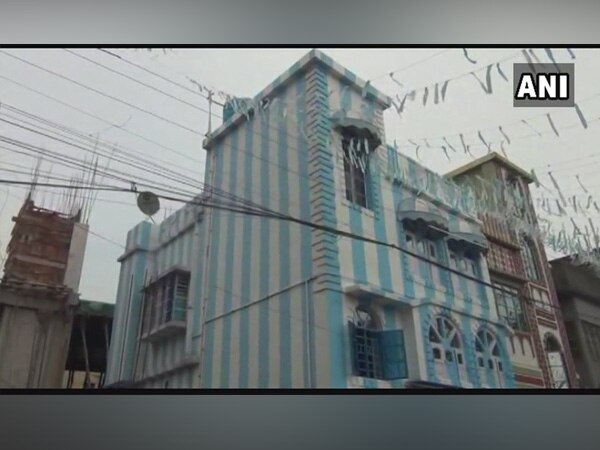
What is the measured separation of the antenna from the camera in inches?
76.7

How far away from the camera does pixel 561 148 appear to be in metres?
1.99

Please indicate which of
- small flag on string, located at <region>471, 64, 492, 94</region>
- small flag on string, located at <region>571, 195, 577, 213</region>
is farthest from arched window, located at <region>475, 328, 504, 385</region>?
small flag on string, located at <region>471, 64, 492, 94</region>

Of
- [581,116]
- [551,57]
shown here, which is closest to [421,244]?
[581,116]

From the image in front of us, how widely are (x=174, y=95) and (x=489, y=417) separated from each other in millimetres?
1626

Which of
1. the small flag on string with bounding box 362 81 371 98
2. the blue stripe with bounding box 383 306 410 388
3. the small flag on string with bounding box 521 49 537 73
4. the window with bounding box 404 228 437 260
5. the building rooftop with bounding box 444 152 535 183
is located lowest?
the blue stripe with bounding box 383 306 410 388

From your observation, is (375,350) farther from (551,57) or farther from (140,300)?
(551,57)

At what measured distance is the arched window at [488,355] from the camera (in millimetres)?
1830

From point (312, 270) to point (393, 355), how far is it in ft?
1.32

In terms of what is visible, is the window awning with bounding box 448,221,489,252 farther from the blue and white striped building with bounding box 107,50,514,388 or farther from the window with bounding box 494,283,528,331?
the window with bounding box 494,283,528,331

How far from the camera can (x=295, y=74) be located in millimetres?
2072

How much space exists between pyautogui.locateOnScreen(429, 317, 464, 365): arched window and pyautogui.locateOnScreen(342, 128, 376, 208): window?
50 cm

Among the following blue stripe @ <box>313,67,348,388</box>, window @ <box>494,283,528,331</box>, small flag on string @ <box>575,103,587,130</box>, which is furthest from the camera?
small flag on string @ <box>575,103,587,130</box>
